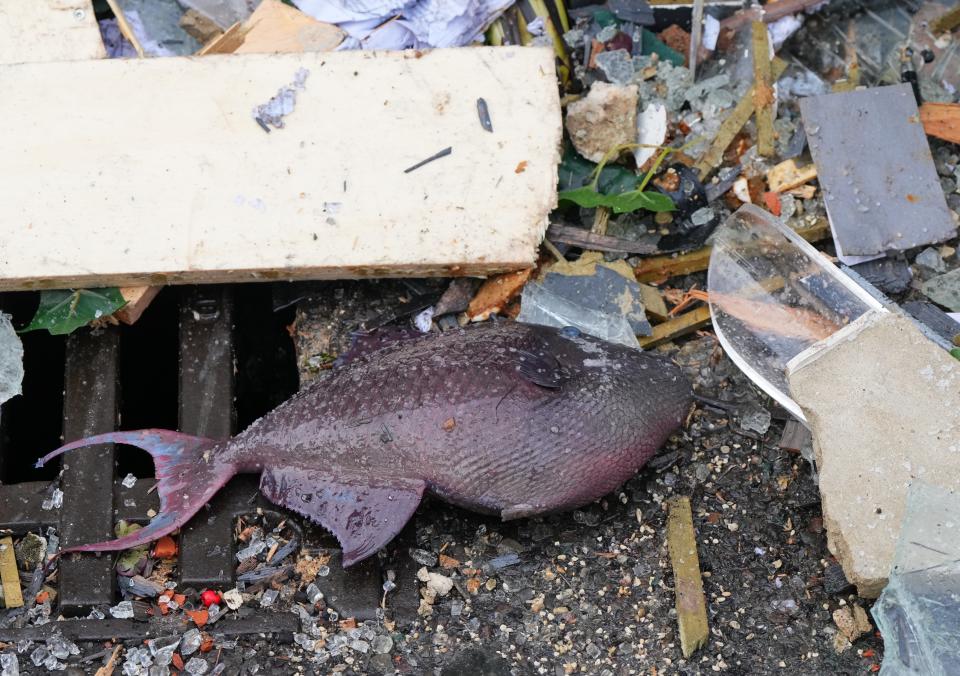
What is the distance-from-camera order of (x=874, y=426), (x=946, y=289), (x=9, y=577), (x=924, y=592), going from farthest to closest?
1. (x=946, y=289)
2. (x=9, y=577)
3. (x=874, y=426)
4. (x=924, y=592)

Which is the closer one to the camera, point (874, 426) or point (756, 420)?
point (874, 426)

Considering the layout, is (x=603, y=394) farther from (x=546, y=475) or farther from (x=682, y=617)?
(x=682, y=617)

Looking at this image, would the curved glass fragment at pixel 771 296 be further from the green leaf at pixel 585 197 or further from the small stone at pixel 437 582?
the small stone at pixel 437 582

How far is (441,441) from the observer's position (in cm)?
327

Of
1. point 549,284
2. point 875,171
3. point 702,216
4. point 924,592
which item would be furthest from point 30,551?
point 875,171

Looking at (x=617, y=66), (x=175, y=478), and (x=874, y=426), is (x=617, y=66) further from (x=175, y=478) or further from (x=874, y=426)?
(x=175, y=478)

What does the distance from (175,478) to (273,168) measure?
1133 millimetres

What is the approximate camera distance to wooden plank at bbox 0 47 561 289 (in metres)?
3.50

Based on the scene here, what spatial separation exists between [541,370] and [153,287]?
145cm

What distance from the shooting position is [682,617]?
317 centimetres

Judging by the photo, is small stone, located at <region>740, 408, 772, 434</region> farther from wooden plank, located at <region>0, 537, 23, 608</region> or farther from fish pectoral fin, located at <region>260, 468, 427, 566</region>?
wooden plank, located at <region>0, 537, 23, 608</region>

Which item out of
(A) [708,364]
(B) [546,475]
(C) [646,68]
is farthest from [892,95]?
(B) [546,475]

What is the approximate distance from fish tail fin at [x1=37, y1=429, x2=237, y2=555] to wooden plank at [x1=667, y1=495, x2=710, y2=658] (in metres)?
1.48

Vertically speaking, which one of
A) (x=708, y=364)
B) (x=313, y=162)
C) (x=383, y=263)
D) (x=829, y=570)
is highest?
(x=313, y=162)
